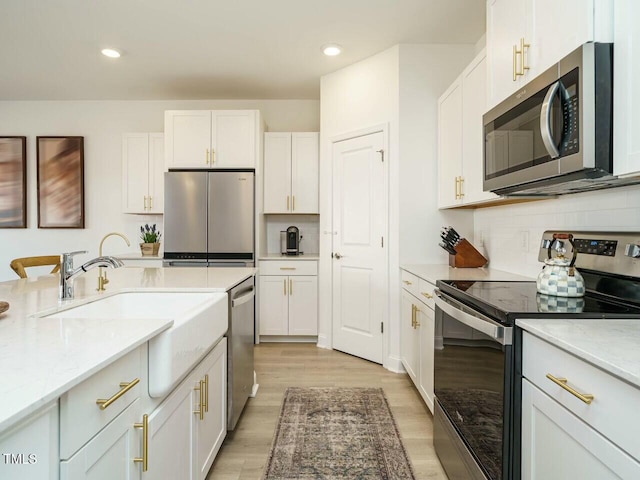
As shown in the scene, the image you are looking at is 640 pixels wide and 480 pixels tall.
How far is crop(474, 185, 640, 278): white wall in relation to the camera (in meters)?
1.55

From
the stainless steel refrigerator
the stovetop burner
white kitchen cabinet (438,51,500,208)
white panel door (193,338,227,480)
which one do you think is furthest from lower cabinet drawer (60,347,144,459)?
the stainless steel refrigerator

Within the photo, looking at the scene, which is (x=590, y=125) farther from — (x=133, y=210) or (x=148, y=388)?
(x=133, y=210)

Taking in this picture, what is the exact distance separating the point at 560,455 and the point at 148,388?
109cm

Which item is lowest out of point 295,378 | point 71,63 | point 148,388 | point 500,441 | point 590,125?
point 295,378

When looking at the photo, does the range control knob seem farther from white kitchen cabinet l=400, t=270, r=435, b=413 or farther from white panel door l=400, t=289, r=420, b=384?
white panel door l=400, t=289, r=420, b=384

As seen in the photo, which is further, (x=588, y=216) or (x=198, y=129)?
(x=198, y=129)

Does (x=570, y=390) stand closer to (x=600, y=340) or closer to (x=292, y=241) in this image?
(x=600, y=340)

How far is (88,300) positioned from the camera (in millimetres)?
1524

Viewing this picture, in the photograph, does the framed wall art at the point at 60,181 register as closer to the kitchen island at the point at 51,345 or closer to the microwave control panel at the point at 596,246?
the kitchen island at the point at 51,345

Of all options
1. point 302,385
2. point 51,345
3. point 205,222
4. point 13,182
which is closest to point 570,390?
point 51,345

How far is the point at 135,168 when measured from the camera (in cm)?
429

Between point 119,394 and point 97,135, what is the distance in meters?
4.64

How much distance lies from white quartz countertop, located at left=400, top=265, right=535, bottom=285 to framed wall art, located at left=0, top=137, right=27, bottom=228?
4575 millimetres

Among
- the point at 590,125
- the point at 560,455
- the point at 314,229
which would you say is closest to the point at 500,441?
the point at 560,455
